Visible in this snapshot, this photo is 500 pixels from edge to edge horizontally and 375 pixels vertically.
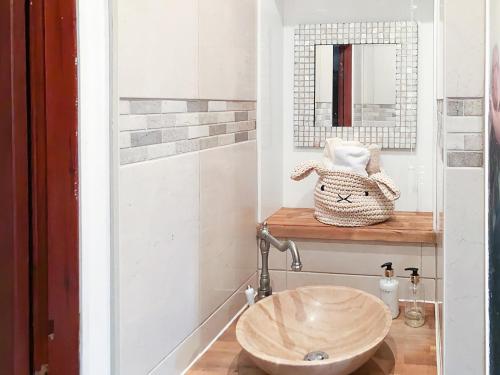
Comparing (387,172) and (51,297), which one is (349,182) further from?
(51,297)

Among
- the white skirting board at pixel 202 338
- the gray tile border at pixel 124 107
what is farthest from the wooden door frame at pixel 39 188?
the white skirting board at pixel 202 338

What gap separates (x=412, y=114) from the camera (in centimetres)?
212

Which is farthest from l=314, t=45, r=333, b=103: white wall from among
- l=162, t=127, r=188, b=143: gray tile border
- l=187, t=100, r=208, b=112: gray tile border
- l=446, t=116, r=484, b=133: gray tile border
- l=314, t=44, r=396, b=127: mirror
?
l=446, t=116, r=484, b=133: gray tile border

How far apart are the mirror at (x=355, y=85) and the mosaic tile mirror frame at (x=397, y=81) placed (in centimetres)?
2

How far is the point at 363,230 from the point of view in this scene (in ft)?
6.24

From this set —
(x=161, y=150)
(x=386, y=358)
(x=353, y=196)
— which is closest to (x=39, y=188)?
(x=161, y=150)

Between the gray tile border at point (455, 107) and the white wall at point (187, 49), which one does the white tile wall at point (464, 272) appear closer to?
the gray tile border at point (455, 107)

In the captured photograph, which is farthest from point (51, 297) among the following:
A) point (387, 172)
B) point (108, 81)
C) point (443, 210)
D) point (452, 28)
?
point (387, 172)

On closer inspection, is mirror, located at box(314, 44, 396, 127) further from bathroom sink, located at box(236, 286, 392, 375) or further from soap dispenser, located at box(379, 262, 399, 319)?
bathroom sink, located at box(236, 286, 392, 375)

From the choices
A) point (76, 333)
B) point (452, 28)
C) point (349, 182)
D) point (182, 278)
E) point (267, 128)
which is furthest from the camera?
point (267, 128)

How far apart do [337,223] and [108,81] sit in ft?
3.38

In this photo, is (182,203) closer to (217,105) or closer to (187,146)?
(187,146)

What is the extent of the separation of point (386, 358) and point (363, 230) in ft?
1.48

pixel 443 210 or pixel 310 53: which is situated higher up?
pixel 310 53
